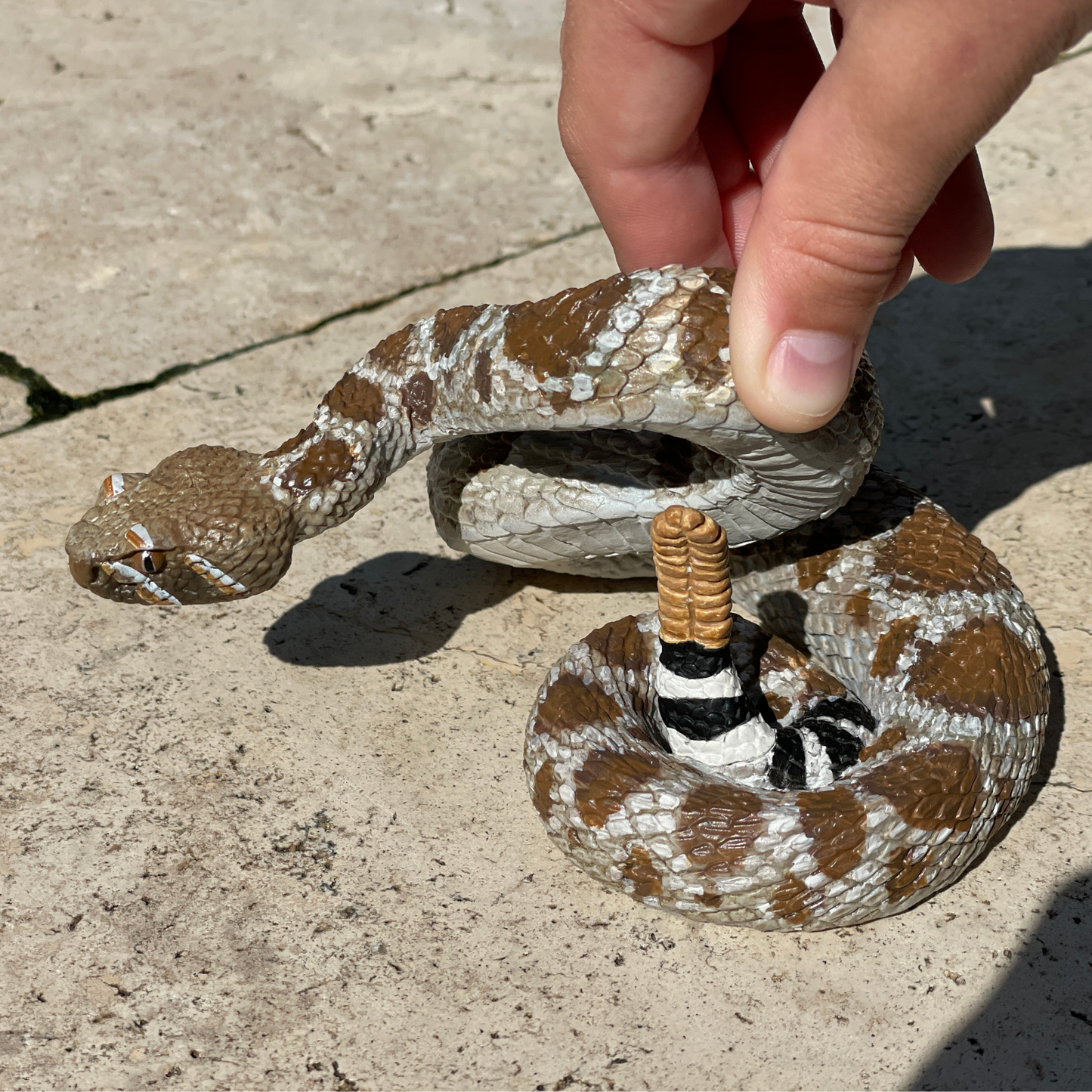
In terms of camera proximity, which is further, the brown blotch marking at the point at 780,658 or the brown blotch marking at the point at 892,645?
the brown blotch marking at the point at 780,658

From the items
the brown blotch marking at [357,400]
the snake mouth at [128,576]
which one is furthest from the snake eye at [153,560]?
the brown blotch marking at [357,400]

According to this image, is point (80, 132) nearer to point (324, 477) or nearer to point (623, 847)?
point (324, 477)

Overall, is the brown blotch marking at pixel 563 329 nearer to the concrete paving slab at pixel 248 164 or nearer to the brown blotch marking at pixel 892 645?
the brown blotch marking at pixel 892 645

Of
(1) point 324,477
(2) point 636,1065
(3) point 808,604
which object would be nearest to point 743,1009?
(2) point 636,1065

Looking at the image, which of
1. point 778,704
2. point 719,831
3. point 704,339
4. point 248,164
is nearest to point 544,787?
point 719,831

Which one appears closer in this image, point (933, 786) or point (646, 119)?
point (933, 786)

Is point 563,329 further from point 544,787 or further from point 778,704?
point 778,704
